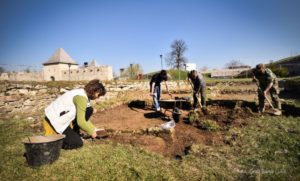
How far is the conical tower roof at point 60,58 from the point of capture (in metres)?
34.3

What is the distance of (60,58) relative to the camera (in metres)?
34.5

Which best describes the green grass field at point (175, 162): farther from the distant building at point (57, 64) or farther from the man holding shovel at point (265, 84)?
the distant building at point (57, 64)

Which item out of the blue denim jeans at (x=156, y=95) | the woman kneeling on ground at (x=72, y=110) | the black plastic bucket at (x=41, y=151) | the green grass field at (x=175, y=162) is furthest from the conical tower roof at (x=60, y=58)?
the black plastic bucket at (x=41, y=151)

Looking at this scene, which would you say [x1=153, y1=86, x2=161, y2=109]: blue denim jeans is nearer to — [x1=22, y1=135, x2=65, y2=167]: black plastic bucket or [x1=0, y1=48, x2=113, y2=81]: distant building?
[x1=22, y1=135, x2=65, y2=167]: black plastic bucket

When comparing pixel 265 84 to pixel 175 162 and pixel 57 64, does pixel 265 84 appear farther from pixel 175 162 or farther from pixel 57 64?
pixel 57 64

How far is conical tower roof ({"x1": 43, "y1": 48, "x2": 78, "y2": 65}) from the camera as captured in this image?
112 feet


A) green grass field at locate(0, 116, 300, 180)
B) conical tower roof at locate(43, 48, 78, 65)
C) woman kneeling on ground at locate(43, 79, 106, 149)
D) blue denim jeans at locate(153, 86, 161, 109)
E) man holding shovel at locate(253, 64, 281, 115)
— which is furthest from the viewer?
conical tower roof at locate(43, 48, 78, 65)

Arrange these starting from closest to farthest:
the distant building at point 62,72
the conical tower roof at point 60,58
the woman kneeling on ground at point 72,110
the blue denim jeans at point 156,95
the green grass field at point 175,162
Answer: the green grass field at point 175,162
the woman kneeling on ground at point 72,110
the blue denim jeans at point 156,95
the distant building at point 62,72
the conical tower roof at point 60,58

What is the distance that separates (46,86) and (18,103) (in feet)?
4.31

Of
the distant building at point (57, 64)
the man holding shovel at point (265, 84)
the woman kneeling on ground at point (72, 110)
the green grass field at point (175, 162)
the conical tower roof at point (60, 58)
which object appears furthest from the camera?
the conical tower roof at point (60, 58)

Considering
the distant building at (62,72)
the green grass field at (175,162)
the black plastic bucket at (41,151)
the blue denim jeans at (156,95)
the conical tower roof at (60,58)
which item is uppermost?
the conical tower roof at (60,58)

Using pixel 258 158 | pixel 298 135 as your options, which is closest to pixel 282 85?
pixel 298 135

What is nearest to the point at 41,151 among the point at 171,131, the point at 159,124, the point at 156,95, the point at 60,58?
the point at 171,131

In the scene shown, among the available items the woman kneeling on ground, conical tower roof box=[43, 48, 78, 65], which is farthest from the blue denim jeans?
conical tower roof box=[43, 48, 78, 65]
